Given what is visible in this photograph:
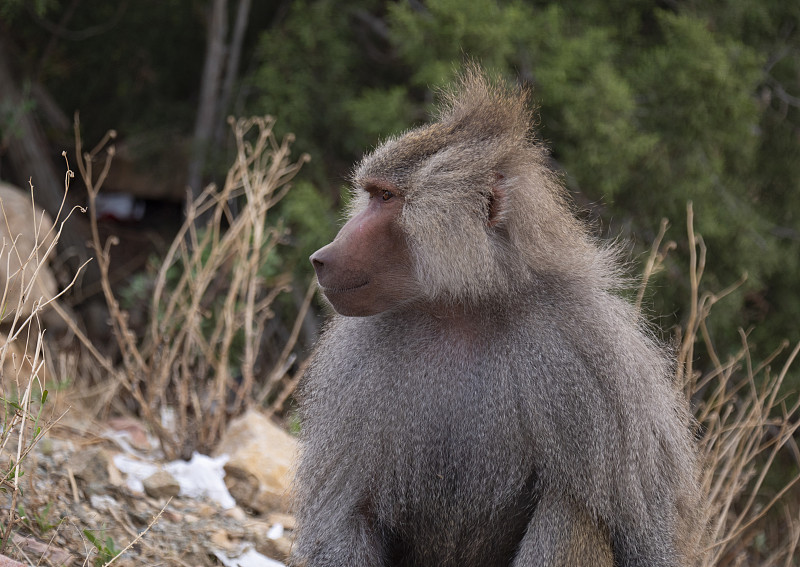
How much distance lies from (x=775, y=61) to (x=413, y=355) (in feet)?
16.0

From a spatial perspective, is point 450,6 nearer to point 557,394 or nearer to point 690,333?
point 690,333

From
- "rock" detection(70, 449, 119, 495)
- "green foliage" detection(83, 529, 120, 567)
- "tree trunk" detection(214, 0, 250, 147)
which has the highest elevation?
"tree trunk" detection(214, 0, 250, 147)

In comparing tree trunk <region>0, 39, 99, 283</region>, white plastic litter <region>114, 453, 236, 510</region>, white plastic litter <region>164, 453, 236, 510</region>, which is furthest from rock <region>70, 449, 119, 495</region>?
tree trunk <region>0, 39, 99, 283</region>

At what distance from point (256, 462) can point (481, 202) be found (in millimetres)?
1726

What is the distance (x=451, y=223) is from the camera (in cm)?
225

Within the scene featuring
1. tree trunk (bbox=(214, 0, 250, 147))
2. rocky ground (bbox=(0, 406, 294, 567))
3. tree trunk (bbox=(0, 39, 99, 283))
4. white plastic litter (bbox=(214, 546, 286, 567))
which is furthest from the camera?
tree trunk (bbox=(214, 0, 250, 147))

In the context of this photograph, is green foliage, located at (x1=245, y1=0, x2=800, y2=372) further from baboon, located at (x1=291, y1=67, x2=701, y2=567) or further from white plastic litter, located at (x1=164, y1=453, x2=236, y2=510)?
baboon, located at (x1=291, y1=67, x2=701, y2=567)

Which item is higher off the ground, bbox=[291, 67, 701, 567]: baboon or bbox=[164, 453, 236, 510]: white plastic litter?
bbox=[291, 67, 701, 567]: baboon

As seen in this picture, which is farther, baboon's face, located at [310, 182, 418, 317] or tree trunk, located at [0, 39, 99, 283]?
tree trunk, located at [0, 39, 99, 283]

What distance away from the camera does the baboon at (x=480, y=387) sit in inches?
87.4

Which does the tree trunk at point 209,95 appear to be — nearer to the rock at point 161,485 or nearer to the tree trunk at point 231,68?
the tree trunk at point 231,68

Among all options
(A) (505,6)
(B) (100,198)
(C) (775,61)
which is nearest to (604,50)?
(A) (505,6)

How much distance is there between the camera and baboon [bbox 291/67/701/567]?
222 centimetres

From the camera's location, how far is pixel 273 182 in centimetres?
371
